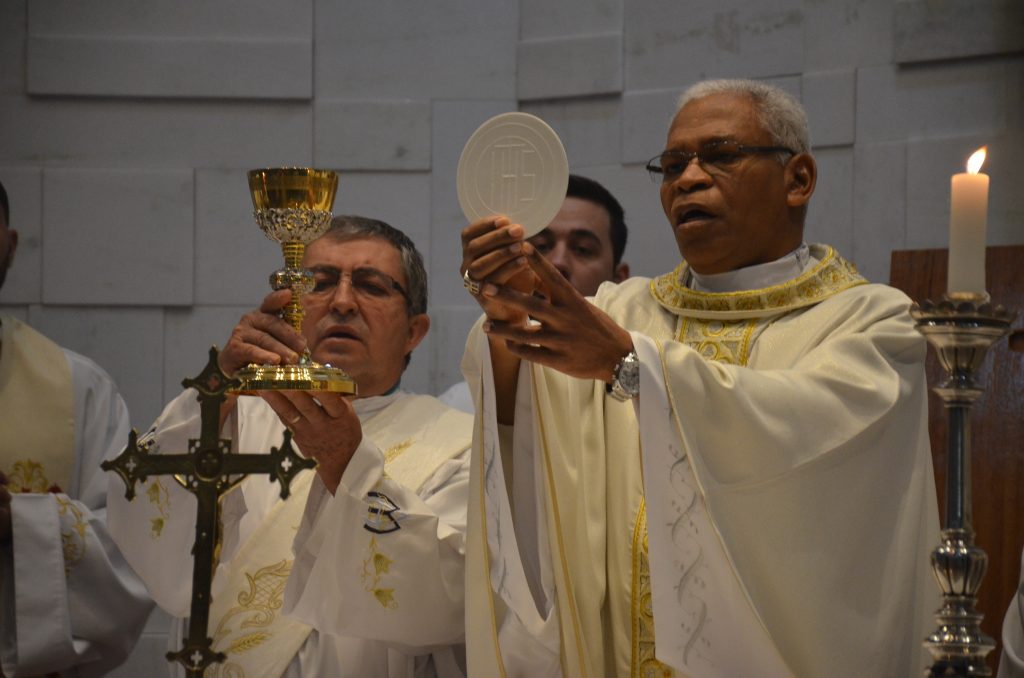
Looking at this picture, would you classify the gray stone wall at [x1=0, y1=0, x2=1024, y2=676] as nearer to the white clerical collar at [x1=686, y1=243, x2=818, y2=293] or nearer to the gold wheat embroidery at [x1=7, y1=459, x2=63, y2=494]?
the gold wheat embroidery at [x1=7, y1=459, x2=63, y2=494]

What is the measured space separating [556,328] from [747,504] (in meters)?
0.63

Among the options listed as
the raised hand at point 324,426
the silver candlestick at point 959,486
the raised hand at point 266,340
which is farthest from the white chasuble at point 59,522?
the silver candlestick at point 959,486

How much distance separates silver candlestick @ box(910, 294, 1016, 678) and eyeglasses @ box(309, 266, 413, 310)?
2281 mm

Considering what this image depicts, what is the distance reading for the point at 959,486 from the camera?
2.59 metres

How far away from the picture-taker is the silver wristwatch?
3350 mm

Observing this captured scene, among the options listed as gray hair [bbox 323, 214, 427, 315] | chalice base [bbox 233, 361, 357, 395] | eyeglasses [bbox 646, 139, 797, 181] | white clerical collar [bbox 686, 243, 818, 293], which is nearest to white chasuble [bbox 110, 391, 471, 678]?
gray hair [bbox 323, 214, 427, 315]

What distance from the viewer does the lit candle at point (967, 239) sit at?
8.59ft

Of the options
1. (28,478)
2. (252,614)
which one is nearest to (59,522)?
(28,478)

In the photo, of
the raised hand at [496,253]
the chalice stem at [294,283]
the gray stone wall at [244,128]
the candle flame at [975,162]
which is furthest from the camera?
the gray stone wall at [244,128]

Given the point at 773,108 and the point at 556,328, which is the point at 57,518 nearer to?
the point at 556,328

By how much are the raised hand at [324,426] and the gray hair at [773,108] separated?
1254 millimetres

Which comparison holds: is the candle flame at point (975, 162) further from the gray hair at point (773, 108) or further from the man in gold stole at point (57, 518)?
the man in gold stole at point (57, 518)

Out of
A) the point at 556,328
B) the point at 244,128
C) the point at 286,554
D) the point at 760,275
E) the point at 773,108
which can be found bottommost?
the point at 286,554

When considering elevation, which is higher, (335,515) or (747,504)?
(747,504)
